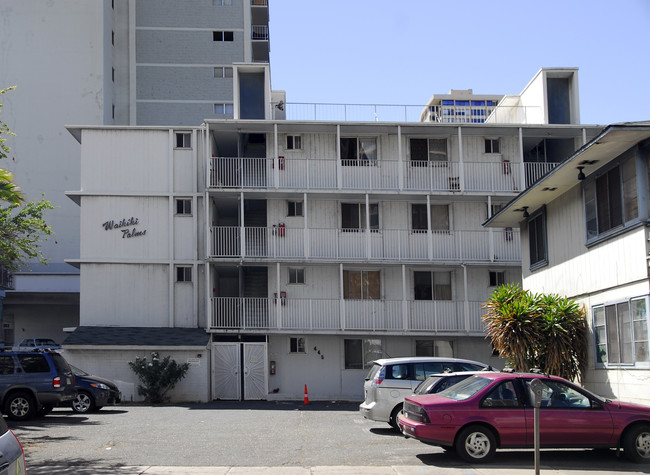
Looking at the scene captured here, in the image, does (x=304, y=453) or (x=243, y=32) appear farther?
(x=243, y=32)

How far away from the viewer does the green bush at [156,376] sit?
29.0 metres

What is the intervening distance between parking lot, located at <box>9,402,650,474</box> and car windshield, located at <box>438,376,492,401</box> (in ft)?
3.46

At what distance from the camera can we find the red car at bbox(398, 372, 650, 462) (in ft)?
42.1

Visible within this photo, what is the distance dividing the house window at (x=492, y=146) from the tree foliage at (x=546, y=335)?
15351mm

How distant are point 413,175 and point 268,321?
8371 mm

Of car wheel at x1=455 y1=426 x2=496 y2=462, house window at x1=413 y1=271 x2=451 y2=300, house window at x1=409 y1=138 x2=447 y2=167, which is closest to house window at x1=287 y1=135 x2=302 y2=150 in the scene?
house window at x1=409 y1=138 x2=447 y2=167

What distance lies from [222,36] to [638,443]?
4612 cm

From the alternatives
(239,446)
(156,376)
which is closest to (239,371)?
(156,376)

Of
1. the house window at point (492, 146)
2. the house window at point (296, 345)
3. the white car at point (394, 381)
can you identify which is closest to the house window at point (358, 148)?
the house window at point (492, 146)

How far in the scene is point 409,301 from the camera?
1237 inches

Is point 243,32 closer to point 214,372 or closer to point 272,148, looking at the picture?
point 272,148

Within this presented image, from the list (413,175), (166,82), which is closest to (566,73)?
(413,175)

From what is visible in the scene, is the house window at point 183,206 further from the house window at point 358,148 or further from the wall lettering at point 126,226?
the house window at point 358,148

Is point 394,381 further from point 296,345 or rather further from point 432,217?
point 432,217
